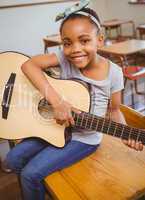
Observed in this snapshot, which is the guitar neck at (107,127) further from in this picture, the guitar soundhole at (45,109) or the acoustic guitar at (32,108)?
the guitar soundhole at (45,109)

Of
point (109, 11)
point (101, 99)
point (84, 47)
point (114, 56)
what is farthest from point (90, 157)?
point (109, 11)

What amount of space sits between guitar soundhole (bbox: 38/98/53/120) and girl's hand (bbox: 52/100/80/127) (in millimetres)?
90

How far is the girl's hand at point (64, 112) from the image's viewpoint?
1081 millimetres

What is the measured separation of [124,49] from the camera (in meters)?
2.96

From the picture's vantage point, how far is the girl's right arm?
3.58 feet

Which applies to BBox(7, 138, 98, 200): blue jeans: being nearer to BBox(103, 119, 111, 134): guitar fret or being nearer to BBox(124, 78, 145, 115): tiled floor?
BBox(103, 119, 111, 134): guitar fret

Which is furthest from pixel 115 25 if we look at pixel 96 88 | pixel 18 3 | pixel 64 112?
pixel 64 112

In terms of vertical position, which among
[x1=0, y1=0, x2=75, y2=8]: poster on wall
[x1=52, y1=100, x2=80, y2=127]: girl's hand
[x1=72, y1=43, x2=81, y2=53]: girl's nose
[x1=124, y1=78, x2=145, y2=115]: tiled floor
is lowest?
[x1=124, y1=78, x2=145, y2=115]: tiled floor

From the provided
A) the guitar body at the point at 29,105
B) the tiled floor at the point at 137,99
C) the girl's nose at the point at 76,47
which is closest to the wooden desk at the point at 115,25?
the tiled floor at the point at 137,99

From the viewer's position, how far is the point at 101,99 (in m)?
1.16

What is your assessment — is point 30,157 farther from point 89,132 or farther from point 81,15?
point 81,15

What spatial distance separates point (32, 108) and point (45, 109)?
60 millimetres

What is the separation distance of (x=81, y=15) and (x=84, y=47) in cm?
13

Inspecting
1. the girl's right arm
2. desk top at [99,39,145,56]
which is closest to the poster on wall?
desk top at [99,39,145,56]
